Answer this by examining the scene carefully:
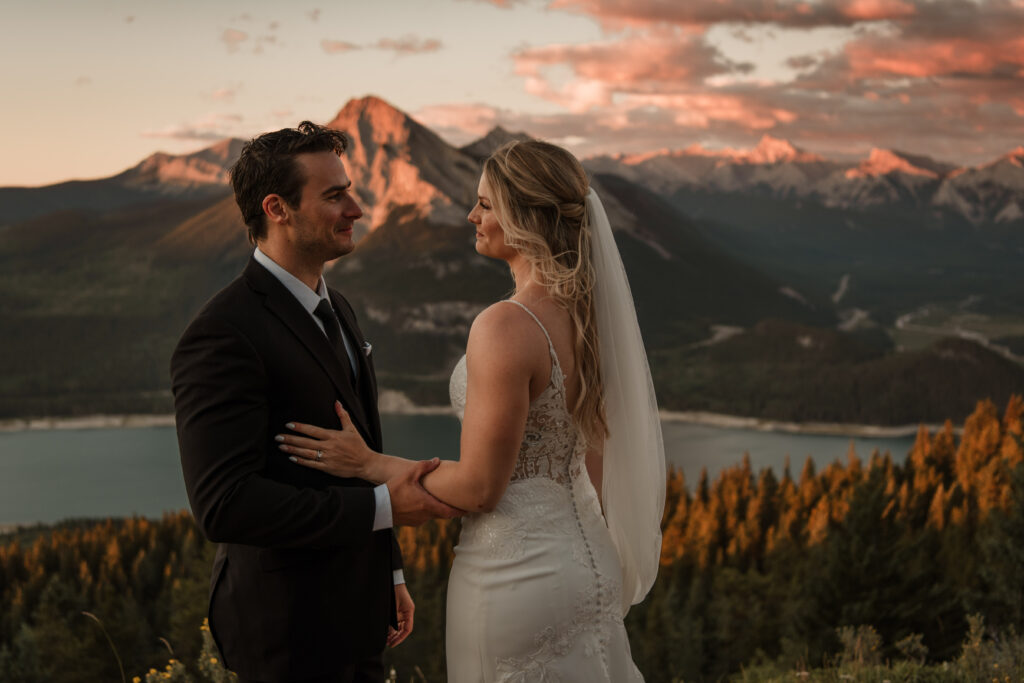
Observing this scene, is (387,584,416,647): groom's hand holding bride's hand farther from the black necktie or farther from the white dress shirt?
the black necktie

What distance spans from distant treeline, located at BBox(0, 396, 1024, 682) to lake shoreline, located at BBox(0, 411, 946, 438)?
238 feet

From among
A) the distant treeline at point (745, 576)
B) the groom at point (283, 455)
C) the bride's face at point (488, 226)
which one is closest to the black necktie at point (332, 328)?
the groom at point (283, 455)

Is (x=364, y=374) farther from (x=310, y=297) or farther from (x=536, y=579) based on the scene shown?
(x=536, y=579)

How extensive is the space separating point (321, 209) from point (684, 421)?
150 meters

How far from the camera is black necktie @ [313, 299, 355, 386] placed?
11.2 feet

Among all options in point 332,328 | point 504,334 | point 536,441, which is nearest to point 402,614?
point 536,441

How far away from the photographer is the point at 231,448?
116 inches

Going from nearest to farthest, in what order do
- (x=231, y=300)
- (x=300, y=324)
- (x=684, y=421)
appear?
(x=231, y=300) < (x=300, y=324) < (x=684, y=421)

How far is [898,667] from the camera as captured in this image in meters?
5.70

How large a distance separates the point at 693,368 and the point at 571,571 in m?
176

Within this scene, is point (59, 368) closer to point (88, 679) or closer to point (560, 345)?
point (88, 679)

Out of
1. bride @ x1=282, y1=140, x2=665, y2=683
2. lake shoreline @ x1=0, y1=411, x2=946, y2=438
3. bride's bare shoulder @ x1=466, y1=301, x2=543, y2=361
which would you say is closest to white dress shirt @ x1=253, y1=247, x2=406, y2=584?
bride @ x1=282, y1=140, x2=665, y2=683

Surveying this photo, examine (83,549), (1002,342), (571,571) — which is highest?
(571,571)

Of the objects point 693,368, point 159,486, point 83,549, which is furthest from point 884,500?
point 693,368
